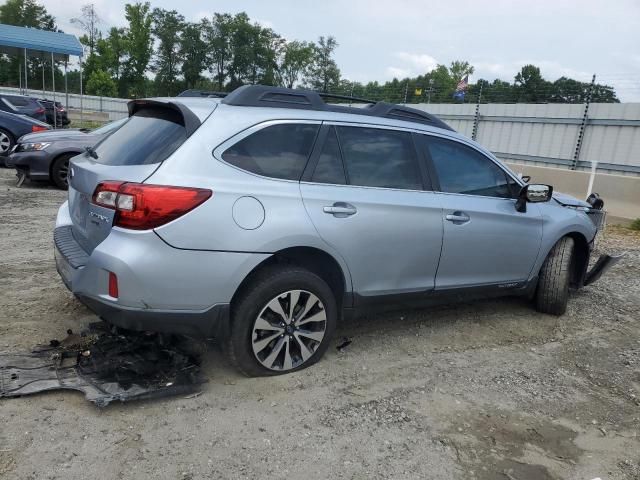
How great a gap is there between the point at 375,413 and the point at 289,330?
2.39 ft

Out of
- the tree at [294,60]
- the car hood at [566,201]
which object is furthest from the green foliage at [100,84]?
the car hood at [566,201]

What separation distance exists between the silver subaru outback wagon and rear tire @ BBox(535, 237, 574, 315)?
690mm

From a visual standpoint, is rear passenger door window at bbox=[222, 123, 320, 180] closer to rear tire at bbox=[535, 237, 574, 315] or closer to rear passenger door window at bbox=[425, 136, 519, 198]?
rear passenger door window at bbox=[425, 136, 519, 198]

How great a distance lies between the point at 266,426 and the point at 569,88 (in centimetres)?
1527

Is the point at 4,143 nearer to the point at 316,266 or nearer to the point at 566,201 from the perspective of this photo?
the point at 316,266

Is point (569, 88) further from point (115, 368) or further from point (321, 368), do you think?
point (115, 368)

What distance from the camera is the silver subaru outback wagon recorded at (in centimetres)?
285

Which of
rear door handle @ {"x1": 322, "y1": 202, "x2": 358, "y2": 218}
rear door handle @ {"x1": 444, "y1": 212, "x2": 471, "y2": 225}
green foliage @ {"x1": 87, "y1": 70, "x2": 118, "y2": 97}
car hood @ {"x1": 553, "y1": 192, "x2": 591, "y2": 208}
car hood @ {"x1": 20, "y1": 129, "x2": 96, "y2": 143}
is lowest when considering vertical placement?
car hood @ {"x1": 20, "y1": 129, "x2": 96, "y2": 143}

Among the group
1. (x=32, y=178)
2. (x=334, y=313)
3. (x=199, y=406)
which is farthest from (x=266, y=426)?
(x=32, y=178)

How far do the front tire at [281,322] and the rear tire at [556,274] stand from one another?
94.1 inches

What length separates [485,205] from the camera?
420 cm

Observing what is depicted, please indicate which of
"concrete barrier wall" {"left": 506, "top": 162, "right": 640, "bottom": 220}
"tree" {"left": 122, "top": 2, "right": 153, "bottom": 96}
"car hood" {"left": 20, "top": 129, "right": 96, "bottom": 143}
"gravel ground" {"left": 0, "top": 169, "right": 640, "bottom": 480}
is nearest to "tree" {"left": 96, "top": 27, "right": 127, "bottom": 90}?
"tree" {"left": 122, "top": 2, "right": 153, "bottom": 96}

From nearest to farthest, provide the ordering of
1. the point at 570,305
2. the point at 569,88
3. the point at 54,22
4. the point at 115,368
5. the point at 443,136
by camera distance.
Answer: the point at 115,368, the point at 443,136, the point at 570,305, the point at 569,88, the point at 54,22

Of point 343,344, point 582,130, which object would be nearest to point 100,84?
point 582,130
